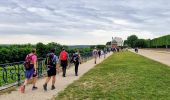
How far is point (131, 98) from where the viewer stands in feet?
40.4

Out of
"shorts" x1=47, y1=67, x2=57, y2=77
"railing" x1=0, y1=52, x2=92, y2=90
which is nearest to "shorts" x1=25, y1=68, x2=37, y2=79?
"shorts" x1=47, y1=67, x2=57, y2=77

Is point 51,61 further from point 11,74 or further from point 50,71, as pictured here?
point 11,74

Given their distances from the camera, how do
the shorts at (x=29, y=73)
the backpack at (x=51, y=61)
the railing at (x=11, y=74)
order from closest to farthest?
the shorts at (x=29, y=73) < the backpack at (x=51, y=61) < the railing at (x=11, y=74)

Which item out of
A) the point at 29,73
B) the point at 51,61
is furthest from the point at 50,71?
the point at 29,73

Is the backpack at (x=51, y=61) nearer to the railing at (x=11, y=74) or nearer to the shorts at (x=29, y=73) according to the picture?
the shorts at (x=29, y=73)

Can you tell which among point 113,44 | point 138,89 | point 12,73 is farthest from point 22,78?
point 113,44

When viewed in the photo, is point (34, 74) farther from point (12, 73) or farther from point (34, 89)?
point (12, 73)

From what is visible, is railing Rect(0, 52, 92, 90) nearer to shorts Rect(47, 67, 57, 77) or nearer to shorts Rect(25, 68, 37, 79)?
shorts Rect(25, 68, 37, 79)

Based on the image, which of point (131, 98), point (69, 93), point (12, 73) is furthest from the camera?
point (12, 73)

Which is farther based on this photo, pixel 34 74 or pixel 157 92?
pixel 34 74

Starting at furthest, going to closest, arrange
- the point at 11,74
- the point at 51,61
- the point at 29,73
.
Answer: the point at 11,74, the point at 51,61, the point at 29,73

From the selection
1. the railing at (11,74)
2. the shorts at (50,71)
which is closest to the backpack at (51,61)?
the shorts at (50,71)

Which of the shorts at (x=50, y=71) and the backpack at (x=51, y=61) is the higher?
the backpack at (x=51, y=61)

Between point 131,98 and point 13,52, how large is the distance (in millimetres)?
38969
